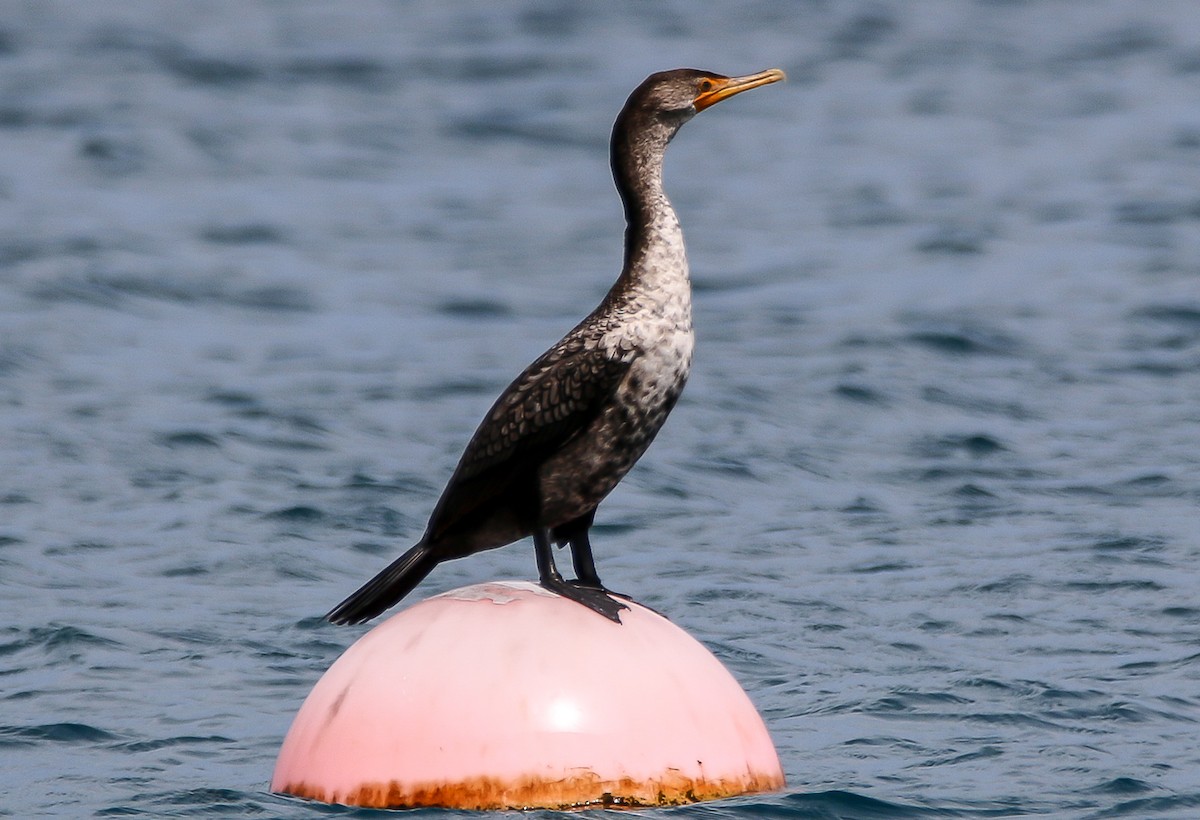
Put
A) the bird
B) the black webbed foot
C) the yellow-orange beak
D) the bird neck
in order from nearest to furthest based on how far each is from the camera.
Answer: the black webbed foot, the bird, the bird neck, the yellow-orange beak

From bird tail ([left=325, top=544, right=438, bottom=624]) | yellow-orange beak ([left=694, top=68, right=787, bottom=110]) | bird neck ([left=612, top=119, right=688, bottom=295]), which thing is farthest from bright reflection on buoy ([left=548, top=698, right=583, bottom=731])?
yellow-orange beak ([left=694, top=68, right=787, bottom=110])

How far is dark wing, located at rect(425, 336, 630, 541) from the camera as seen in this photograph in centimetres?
766

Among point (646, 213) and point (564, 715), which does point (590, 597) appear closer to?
point (564, 715)

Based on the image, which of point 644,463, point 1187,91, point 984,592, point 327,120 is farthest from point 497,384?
point 1187,91

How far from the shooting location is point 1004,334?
69.6ft

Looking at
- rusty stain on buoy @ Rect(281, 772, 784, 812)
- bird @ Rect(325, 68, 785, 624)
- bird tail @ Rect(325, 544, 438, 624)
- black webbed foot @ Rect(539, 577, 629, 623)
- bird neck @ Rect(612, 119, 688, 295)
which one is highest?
bird neck @ Rect(612, 119, 688, 295)

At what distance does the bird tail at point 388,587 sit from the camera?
781 cm

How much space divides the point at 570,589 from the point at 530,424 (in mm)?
630

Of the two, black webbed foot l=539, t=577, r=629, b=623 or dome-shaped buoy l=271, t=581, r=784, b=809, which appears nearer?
dome-shaped buoy l=271, t=581, r=784, b=809

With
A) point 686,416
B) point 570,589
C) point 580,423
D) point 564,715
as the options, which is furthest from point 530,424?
point 686,416

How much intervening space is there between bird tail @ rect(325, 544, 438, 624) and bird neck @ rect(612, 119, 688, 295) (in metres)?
1.20

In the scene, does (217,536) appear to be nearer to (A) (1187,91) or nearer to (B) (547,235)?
(B) (547,235)

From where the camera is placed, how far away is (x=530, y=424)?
306 inches

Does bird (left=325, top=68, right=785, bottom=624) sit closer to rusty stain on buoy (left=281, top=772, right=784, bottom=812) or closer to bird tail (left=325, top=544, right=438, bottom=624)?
bird tail (left=325, top=544, right=438, bottom=624)
